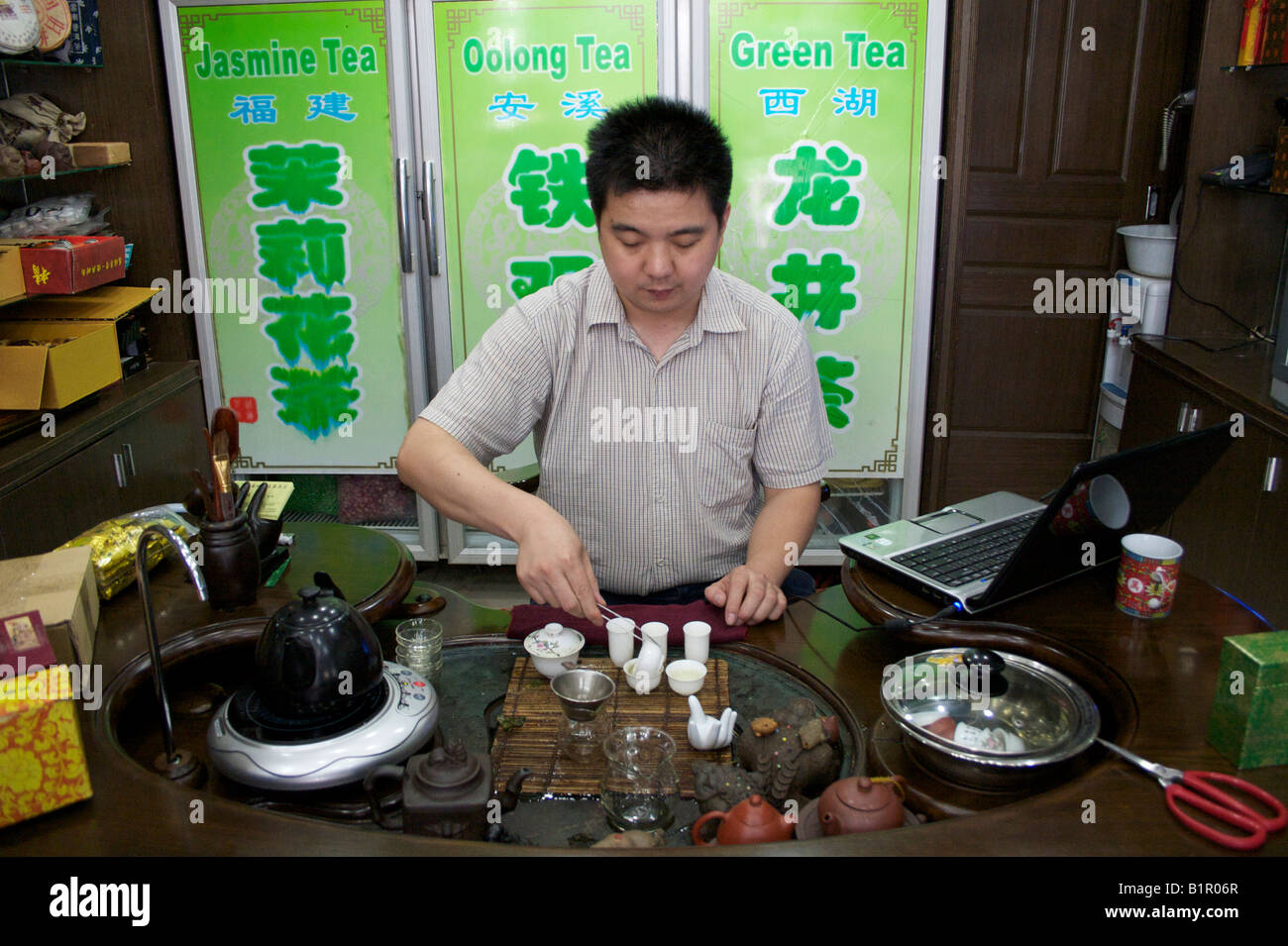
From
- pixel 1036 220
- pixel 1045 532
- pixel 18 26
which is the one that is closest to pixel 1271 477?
pixel 1045 532

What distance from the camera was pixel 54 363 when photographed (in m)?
2.59

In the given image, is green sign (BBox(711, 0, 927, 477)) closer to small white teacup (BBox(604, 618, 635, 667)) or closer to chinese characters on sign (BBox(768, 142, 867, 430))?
chinese characters on sign (BBox(768, 142, 867, 430))

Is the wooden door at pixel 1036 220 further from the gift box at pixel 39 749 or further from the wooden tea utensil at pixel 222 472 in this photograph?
the gift box at pixel 39 749

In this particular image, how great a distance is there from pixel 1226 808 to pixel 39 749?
1.26m

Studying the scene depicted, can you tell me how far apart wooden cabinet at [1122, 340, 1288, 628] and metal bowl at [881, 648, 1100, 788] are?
146 cm

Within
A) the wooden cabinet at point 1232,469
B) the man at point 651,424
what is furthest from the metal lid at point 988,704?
the wooden cabinet at point 1232,469

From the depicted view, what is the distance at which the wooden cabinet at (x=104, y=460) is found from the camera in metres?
2.45

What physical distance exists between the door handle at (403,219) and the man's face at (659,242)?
168cm

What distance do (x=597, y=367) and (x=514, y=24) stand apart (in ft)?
5.52

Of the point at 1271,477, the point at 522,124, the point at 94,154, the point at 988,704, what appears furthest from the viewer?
the point at 522,124

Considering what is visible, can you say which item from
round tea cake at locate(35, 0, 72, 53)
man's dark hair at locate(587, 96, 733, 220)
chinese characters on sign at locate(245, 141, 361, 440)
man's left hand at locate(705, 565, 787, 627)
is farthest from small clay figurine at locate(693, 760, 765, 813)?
round tea cake at locate(35, 0, 72, 53)

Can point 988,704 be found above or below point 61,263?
below

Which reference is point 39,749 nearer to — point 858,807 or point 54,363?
point 858,807

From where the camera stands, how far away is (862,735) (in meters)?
1.34
